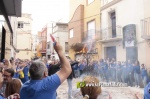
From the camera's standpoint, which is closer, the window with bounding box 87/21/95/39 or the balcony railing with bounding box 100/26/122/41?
the balcony railing with bounding box 100/26/122/41

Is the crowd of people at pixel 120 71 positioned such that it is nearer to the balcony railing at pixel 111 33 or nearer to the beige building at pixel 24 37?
the balcony railing at pixel 111 33

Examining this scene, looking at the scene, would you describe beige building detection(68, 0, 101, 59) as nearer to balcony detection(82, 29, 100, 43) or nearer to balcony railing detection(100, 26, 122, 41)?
balcony detection(82, 29, 100, 43)

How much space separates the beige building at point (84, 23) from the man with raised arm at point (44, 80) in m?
18.2

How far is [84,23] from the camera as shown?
2412cm

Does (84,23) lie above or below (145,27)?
above

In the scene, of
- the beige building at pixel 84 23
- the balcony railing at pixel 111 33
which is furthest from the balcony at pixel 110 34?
the beige building at pixel 84 23

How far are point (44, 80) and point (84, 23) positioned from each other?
2212cm

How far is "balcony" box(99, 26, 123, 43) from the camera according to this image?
17344mm

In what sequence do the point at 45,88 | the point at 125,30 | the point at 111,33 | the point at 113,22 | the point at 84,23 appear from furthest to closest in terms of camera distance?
the point at 84,23 → the point at 113,22 → the point at 111,33 → the point at 125,30 → the point at 45,88

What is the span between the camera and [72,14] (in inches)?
1103

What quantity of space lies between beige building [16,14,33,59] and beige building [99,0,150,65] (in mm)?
20582

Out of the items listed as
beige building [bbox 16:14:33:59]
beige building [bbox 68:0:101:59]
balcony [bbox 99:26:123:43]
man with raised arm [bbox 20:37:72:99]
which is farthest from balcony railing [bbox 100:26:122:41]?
beige building [bbox 16:14:33:59]

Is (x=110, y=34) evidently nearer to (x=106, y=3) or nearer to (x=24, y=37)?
(x=106, y=3)

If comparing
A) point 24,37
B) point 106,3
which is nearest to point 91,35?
point 106,3
